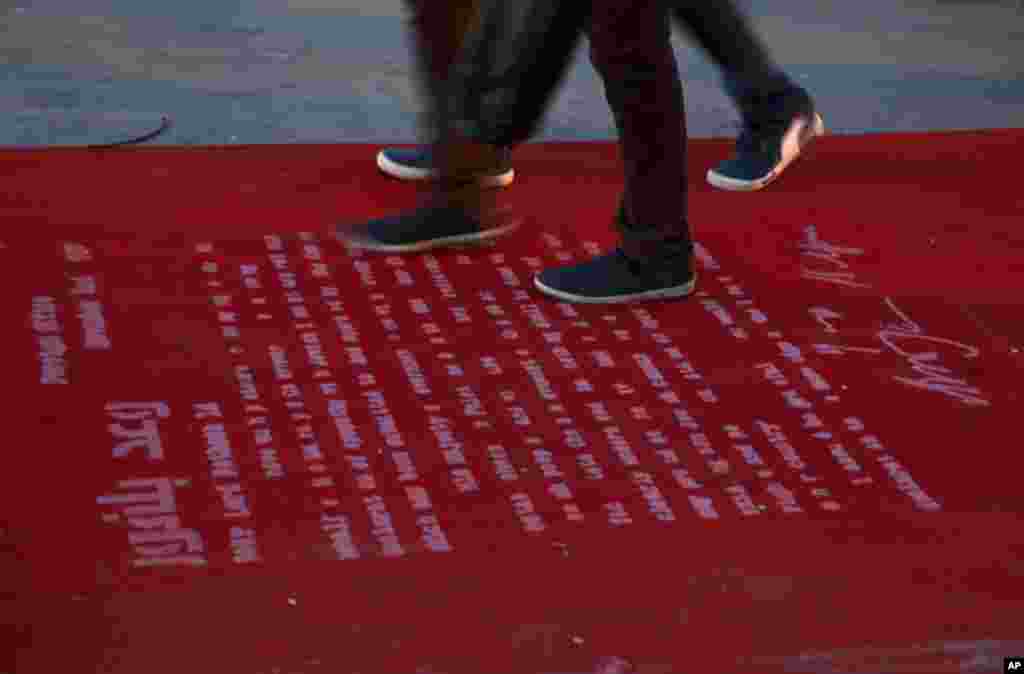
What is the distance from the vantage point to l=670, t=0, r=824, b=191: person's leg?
13.6 feet

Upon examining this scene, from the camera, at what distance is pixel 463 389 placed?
3291 mm

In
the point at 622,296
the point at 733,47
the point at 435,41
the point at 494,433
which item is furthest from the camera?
the point at 733,47

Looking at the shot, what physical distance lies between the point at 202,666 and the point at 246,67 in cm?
284

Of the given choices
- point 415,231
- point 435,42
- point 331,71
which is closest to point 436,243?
point 415,231

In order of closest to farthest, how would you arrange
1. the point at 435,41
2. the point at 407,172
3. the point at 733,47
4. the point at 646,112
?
the point at 646,112 < the point at 435,41 < the point at 733,47 < the point at 407,172

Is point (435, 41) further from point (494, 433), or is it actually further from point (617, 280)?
point (494, 433)

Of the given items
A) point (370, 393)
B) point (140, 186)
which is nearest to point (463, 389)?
point (370, 393)

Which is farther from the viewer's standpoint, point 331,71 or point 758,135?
point 331,71

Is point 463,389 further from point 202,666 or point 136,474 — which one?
point 202,666

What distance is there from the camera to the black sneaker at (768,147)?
14.0 feet

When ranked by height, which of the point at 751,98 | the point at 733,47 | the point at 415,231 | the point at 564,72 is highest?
the point at 564,72

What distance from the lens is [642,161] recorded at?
11.5 feet

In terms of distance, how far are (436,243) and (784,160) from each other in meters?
0.85

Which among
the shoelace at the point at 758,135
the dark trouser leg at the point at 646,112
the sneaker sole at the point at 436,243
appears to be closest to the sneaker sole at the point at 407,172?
the sneaker sole at the point at 436,243
